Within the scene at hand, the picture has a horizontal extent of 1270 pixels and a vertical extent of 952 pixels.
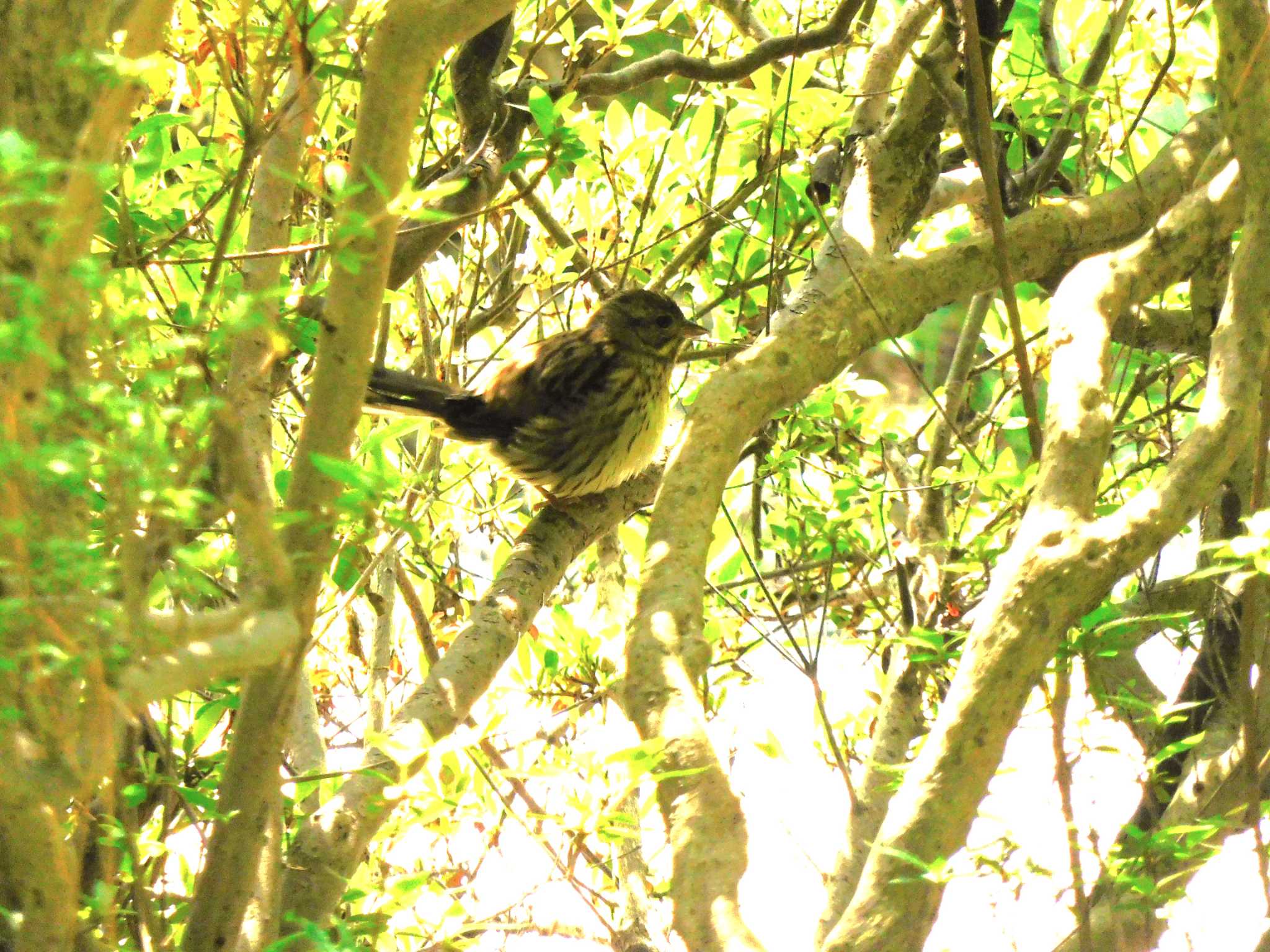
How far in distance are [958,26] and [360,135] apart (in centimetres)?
186

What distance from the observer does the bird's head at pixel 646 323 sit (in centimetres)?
465

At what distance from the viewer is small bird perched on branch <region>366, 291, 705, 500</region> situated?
462 cm

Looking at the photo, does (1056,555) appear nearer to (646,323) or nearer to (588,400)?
(646,323)

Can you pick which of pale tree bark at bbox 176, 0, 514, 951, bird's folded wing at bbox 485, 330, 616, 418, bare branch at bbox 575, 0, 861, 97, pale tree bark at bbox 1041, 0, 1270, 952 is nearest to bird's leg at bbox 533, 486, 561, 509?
bird's folded wing at bbox 485, 330, 616, 418

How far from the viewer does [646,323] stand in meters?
4.79

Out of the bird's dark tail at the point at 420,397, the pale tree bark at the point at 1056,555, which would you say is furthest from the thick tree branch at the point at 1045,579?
the bird's dark tail at the point at 420,397

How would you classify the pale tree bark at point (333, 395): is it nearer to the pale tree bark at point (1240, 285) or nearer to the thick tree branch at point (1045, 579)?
the thick tree branch at point (1045, 579)

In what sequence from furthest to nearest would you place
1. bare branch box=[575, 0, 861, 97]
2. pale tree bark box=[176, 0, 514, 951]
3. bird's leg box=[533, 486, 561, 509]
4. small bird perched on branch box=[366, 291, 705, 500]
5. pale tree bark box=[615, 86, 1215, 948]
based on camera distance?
small bird perched on branch box=[366, 291, 705, 500] < bird's leg box=[533, 486, 561, 509] < bare branch box=[575, 0, 861, 97] < pale tree bark box=[615, 86, 1215, 948] < pale tree bark box=[176, 0, 514, 951]

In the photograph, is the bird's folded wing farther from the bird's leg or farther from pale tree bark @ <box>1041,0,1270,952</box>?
pale tree bark @ <box>1041,0,1270,952</box>

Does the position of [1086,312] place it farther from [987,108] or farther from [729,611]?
[729,611]

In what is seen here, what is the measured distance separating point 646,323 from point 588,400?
37 centimetres

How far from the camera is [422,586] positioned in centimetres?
459

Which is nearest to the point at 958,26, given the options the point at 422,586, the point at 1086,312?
the point at 1086,312

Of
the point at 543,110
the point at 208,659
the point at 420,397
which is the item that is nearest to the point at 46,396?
the point at 208,659
